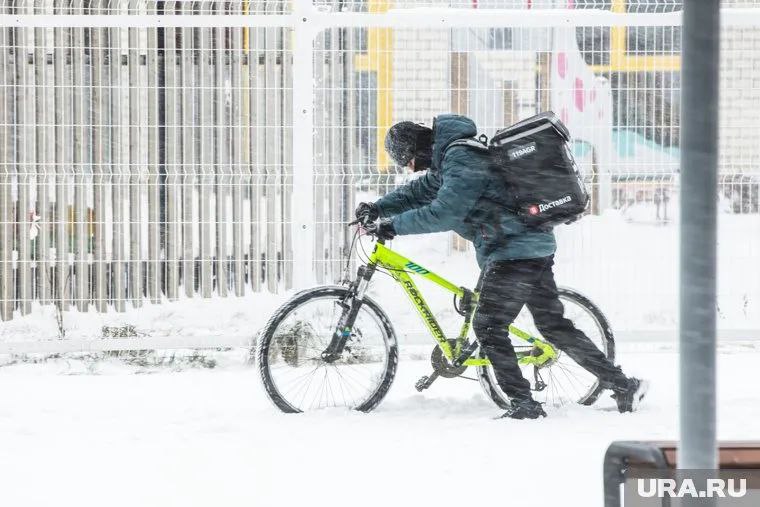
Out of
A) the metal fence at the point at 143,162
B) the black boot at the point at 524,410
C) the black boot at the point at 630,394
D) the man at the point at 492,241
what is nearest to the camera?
the man at the point at 492,241

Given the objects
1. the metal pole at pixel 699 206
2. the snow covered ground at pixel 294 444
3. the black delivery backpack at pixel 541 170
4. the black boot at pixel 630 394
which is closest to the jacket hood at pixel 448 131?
the black delivery backpack at pixel 541 170

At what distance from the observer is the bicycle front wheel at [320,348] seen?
5.50m

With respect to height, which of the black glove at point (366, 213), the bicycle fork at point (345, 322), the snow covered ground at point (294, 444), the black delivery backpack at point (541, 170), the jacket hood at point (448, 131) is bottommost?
the snow covered ground at point (294, 444)

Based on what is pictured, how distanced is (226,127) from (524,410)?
3.25 m

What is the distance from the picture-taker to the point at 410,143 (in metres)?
5.54

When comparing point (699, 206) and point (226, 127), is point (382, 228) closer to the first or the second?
point (226, 127)

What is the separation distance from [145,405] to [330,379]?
115 cm

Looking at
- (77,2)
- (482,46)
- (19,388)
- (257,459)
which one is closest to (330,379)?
(257,459)

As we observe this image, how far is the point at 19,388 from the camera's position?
6605 mm

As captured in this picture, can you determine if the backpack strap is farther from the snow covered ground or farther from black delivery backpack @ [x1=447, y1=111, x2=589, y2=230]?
the snow covered ground

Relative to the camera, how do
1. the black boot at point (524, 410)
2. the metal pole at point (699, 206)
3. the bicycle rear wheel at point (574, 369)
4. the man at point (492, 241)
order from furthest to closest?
the bicycle rear wheel at point (574, 369) → the black boot at point (524, 410) → the man at point (492, 241) → the metal pole at point (699, 206)

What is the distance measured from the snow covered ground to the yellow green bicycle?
0.19 meters

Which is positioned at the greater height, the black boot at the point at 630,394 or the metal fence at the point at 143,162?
the metal fence at the point at 143,162

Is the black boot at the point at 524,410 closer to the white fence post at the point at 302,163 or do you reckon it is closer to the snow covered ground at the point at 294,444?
the snow covered ground at the point at 294,444
